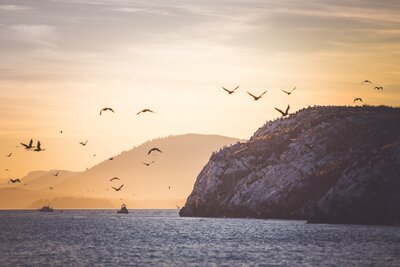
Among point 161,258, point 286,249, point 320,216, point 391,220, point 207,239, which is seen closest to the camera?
point 161,258

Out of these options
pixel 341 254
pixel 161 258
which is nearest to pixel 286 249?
pixel 341 254

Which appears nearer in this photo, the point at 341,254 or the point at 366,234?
the point at 341,254

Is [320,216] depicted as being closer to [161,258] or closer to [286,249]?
[286,249]

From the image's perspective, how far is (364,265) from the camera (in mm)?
89188

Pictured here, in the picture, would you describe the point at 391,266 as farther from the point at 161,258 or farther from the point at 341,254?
the point at 161,258

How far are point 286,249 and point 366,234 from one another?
3558cm

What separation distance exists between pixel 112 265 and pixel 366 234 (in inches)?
2716

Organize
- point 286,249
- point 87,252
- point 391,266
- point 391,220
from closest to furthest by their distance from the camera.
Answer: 1. point 391,266
2. point 87,252
3. point 286,249
4. point 391,220

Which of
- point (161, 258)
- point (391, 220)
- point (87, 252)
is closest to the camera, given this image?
point (161, 258)

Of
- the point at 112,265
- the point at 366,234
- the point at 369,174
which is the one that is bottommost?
the point at 112,265

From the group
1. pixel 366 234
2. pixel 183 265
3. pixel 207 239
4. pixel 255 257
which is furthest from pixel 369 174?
pixel 183 265

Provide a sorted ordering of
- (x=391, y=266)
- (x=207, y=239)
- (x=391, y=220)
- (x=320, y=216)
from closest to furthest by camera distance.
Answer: (x=391, y=266) → (x=207, y=239) → (x=391, y=220) → (x=320, y=216)

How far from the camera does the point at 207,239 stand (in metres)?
136

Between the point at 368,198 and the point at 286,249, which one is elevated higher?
the point at 368,198
